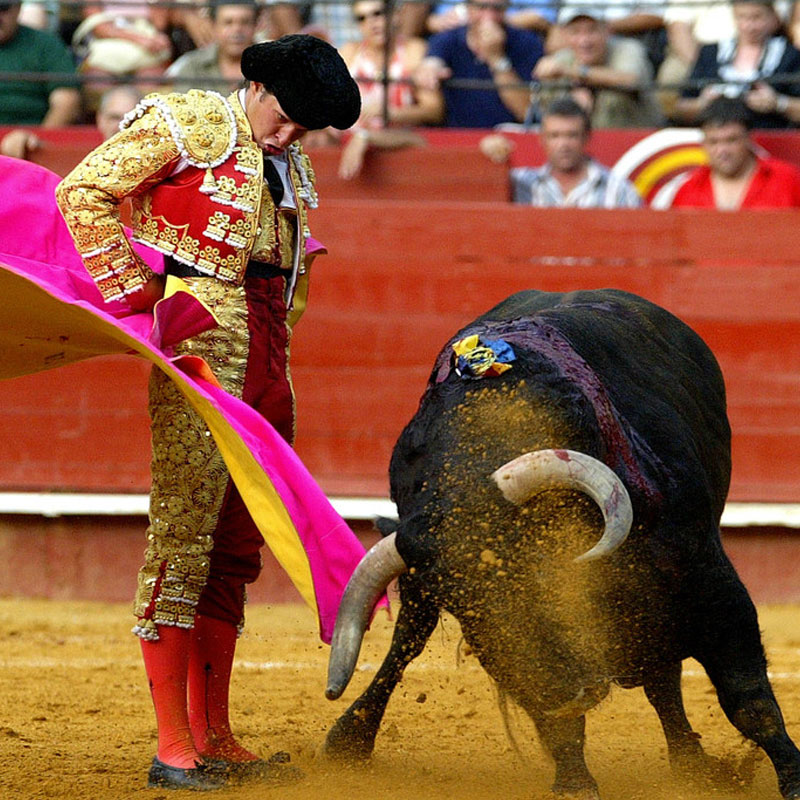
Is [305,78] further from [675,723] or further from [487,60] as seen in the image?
[487,60]

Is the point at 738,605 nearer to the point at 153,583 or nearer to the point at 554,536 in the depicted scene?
the point at 554,536

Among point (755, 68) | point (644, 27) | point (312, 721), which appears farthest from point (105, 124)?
point (312, 721)

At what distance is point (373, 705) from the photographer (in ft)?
11.9

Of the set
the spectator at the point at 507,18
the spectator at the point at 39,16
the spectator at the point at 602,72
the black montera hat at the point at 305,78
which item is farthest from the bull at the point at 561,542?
the spectator at the point at 39,16

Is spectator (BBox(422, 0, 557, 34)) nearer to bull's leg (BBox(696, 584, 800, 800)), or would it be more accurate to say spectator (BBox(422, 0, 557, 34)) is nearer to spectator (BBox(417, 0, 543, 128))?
spectator (BBox(417, 0, 543, 128))

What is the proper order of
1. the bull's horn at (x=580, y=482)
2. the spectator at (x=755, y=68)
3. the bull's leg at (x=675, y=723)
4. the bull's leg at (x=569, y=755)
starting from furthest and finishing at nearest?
the spectator at (x=755, y=68), the bull's leg at (x=675, y=723), the bull's leg at (x=569, y=755), the bull's horn at (x=580, y=482)

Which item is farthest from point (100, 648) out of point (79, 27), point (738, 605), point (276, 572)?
point (79, 27)

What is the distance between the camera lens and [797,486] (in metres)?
5.95

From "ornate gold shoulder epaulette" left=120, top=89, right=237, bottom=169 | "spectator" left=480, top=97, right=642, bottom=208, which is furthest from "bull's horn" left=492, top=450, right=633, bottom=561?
"spectator" left=480, top=97, right=642, bottom=208

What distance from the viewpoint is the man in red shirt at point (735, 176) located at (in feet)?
19.4

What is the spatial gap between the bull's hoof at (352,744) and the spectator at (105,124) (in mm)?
3344

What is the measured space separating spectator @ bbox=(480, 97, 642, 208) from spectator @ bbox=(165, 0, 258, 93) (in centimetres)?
114

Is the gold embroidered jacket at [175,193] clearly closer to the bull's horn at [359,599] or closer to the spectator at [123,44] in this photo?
the bull's horn at [359,599]

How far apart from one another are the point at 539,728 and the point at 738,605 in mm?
493
